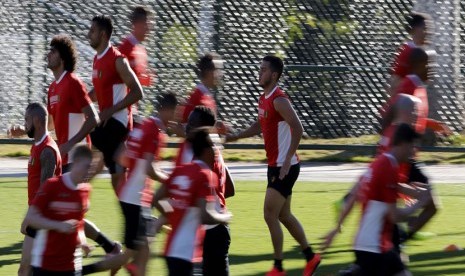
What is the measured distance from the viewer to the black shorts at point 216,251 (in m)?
8.71

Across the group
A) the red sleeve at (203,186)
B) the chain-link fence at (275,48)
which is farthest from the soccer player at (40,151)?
the chain-link fence at (275,48)

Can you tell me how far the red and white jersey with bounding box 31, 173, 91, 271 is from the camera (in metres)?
7.89

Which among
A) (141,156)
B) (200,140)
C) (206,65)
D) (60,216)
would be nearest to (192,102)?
(206,65)

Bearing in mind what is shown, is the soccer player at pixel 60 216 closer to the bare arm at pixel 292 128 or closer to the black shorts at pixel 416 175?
the bare arm at pixel 292 128

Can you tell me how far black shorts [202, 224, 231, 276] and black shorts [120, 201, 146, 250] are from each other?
80 cm

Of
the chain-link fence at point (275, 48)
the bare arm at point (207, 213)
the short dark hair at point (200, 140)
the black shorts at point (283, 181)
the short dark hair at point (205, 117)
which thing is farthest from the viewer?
the chain-link fence at point (275, 48)

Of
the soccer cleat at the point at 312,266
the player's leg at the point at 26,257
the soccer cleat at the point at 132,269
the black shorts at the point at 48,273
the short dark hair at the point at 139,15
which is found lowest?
the soccer cleat at the point at 312,266

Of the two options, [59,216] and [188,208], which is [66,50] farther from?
[188,208]

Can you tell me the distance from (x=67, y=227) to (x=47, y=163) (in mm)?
1533

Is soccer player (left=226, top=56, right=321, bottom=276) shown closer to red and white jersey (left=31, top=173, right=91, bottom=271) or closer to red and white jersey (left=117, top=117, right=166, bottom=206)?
red and white jersey (left=117, top=117, right=166, bottom=206)

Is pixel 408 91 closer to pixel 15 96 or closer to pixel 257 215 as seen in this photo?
pixel 257 215

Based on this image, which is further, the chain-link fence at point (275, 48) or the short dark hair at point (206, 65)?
the chain-link fence at point (275, 48)

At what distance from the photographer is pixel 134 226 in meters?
9.40

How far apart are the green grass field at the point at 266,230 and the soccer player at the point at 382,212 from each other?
9.04 ft
